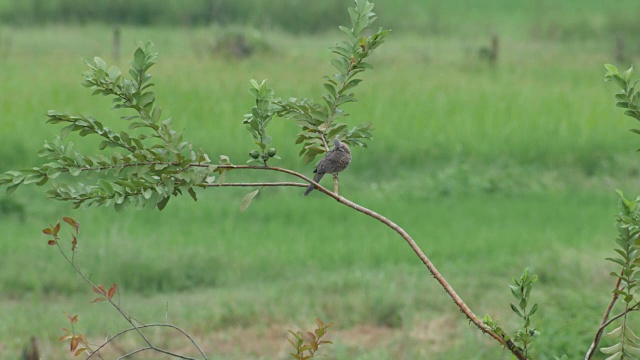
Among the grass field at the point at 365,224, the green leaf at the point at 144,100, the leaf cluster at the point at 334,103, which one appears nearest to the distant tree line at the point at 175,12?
the grass field at the point at 365,224

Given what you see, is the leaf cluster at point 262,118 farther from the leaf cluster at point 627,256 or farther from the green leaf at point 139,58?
the leaf cluster at point 627,256

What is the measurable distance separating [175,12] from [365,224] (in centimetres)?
1178

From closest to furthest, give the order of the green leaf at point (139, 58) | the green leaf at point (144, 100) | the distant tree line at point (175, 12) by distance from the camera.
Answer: the green leaf at point (139, 58) < the green leaf at point (144, 100) < the distant tree line at point (175, 12)

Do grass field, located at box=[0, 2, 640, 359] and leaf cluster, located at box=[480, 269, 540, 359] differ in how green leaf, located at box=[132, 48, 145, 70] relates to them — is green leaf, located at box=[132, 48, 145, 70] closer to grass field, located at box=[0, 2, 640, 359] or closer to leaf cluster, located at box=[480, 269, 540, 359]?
leaf cluster, located at box=[480, 269, 540, 359]

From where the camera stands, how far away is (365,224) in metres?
8.20

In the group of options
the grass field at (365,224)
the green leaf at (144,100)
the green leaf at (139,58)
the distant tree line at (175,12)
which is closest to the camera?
the green leaf at (139,58)

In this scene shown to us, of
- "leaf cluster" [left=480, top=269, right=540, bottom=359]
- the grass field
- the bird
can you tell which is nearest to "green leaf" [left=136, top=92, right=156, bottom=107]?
the bird

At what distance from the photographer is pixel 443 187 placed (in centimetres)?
913

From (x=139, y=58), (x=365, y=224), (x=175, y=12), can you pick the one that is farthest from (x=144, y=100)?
(x=175, y=12)

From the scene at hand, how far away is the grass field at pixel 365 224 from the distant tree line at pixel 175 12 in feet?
13.8

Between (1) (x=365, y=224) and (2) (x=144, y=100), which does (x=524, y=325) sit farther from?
(1) (x=365, y=224)

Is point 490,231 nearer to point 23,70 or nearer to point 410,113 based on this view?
point 410,113

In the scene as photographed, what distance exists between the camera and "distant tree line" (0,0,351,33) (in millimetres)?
18812

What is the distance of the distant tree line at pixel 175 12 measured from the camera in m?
18.8
